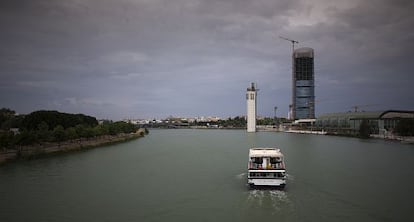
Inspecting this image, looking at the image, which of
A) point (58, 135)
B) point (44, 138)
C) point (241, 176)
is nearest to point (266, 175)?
point (241, 176)

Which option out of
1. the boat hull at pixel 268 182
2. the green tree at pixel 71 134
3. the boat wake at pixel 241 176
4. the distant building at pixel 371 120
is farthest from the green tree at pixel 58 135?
the distant building at pixel 371 120

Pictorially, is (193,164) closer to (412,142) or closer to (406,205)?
(406,205)

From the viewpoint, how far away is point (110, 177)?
19078 millimetres

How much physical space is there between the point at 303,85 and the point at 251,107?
50498mm

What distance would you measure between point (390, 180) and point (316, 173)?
12.3ft

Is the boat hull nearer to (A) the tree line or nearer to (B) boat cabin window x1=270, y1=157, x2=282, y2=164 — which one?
(B) boat cabin window x1=270, y1=157, x2=282, y2=164

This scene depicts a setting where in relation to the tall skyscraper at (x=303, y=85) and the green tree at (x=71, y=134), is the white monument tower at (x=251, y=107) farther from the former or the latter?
the green tree at (x=71, y=134)

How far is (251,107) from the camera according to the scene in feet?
338

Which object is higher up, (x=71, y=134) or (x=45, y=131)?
(x=45, y=131)

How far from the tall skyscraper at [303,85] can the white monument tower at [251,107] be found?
42472 mm

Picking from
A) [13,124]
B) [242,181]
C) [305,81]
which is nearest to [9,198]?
[242,181]

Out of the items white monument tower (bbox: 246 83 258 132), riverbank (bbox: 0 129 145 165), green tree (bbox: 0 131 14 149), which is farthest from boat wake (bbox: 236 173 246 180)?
white monument tower (bbox: 246 83 258 132)

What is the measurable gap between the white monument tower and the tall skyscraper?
4247 centimetres

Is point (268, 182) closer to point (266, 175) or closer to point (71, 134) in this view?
point (266, 175)
